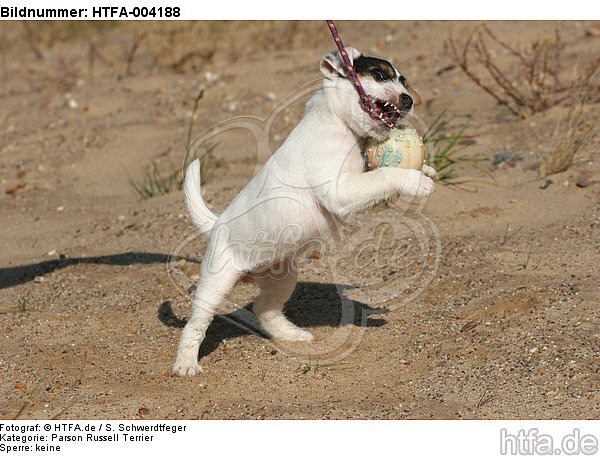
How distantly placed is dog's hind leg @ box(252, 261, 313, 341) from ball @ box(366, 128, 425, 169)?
3.12 ft

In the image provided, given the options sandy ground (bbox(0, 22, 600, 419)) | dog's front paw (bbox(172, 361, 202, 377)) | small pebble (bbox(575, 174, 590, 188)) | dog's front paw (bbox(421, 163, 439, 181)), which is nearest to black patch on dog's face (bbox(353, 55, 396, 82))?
dog's front paw (bbox(421, 163, 439, 181))

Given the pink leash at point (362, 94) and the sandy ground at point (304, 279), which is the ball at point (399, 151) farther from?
the sandy ground at point (304, 279)

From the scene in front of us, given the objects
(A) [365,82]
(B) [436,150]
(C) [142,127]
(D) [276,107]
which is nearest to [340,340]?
(A) [365,82]

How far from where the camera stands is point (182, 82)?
10.6 metres

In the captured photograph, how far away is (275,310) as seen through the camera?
17.0 feet

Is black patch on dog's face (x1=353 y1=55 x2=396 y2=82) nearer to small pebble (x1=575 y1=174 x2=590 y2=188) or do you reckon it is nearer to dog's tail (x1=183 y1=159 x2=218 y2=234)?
dog's tail (x1=183 y1=159 x2=218 y2=234)

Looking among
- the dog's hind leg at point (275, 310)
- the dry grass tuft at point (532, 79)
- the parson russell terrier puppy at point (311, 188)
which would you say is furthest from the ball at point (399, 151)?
the dry grass tuft at point (532, 79)

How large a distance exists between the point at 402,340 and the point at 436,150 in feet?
8.03

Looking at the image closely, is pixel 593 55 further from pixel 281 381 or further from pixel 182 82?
pixel 281 381

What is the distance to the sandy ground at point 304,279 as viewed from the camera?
4.48 m

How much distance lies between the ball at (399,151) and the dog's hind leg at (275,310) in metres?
0.95

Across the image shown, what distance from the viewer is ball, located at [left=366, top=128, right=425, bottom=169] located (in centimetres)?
454

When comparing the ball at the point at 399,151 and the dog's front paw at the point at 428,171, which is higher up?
the ball at the point at 399,151
